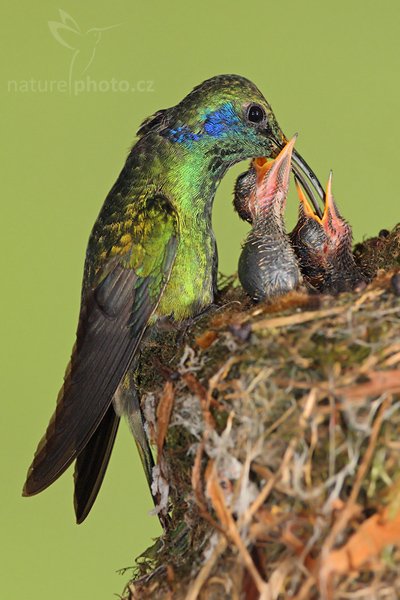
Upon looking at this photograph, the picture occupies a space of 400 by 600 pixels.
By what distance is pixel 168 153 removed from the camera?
1.99 m

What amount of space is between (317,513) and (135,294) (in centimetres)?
74

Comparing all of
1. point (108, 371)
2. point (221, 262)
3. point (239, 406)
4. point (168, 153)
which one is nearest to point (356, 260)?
point (168, 153)

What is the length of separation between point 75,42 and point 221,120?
4.00ft

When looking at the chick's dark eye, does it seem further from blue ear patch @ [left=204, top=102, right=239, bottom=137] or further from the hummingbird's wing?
the hummingbird's wing

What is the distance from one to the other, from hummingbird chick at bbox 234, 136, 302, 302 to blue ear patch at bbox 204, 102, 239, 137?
14cm

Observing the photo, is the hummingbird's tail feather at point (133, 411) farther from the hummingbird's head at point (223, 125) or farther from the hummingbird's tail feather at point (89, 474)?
the hummingbird's head at point (223, 125)

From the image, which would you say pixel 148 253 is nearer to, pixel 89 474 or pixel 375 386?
pixel 89 474

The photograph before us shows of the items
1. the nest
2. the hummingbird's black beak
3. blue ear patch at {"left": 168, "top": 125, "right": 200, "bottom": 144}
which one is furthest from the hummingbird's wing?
the hummingbird's black beak

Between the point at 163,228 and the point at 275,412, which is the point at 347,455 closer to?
the point at 275,412

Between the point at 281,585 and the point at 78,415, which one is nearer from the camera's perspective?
the point at 281,585

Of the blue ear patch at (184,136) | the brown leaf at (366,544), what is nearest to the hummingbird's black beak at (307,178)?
the blue ear patch at (184,136)

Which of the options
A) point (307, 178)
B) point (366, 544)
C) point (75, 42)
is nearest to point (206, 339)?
point (366, 544)

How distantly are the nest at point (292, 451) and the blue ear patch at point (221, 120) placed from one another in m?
0.60

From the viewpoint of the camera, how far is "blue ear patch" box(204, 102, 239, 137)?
1.97 metres
